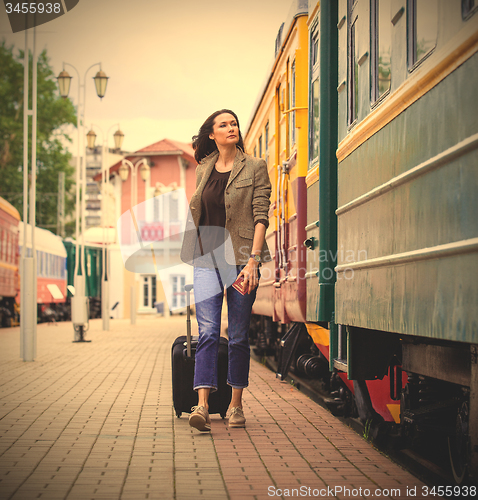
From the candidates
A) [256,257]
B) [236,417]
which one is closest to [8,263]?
[236,417]

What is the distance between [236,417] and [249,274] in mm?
1020

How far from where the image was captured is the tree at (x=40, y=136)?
140 feet

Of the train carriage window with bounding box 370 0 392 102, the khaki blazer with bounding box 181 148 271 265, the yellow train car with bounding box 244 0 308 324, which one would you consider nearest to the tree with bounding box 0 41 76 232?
the yellow train car with bounding box 244 0 308 324

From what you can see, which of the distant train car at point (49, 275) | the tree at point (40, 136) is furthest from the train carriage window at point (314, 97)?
the tree at point (40, 136)

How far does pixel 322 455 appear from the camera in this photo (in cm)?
420

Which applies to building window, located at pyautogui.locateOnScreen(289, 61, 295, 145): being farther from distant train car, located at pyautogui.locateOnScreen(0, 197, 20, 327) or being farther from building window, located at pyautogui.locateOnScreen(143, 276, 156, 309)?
building window, located at pyautogui.locateOnScreen(143, 276, 156, 309)

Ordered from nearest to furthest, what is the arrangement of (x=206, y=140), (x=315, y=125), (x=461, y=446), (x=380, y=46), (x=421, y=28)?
(x=421, y=28), (x=461, y=446), (x=380, y=46), (x=206, y=140), (x=315, y=125)

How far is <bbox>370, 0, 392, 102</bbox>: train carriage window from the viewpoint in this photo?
382 cm

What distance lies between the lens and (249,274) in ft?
15.5

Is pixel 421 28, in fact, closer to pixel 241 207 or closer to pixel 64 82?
pixel 241 207

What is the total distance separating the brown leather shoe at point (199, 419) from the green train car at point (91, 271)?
29.7m

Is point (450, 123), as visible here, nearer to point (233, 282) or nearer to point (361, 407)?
point (233, 282)

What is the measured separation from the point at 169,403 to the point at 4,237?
60.7ft

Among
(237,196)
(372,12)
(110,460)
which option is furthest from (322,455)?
(372,12)
